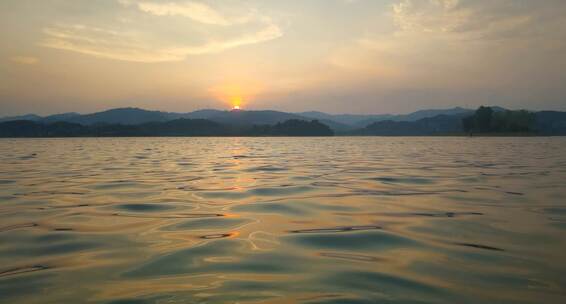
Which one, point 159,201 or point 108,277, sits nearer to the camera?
point 108,277

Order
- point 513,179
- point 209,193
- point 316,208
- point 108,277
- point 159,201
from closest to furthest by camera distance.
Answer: point 108,277
point 316,208
point 159,201
point 209,193
point 513,179

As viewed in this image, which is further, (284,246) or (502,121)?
(502,121)

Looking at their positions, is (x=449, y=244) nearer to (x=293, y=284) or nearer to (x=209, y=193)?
(x=293, y=284)

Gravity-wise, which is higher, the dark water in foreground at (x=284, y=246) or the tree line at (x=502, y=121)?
the tree line at (x=502, y=121)

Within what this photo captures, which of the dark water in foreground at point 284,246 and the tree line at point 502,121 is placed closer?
the dark water in foreground at point 284,246

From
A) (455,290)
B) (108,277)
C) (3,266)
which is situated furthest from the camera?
(3,266)

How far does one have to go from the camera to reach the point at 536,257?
583 cm

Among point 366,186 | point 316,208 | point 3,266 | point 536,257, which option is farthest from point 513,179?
point 3,266

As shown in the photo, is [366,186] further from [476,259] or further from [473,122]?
[473,122]

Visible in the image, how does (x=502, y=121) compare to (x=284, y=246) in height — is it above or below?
above

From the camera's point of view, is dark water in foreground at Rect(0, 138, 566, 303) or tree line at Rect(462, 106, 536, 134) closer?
dark water in foreground at Rect(0, 138, 566, 303)

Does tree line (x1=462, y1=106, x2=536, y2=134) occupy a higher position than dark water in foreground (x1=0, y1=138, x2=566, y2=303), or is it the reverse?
tree line (x1=462, y1=106, x2=536, y2=134)

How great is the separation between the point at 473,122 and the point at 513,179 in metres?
192

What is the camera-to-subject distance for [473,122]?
616 feet
